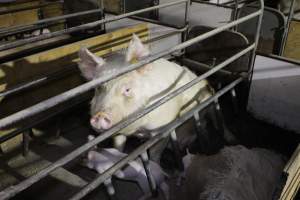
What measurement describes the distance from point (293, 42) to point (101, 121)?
270cm

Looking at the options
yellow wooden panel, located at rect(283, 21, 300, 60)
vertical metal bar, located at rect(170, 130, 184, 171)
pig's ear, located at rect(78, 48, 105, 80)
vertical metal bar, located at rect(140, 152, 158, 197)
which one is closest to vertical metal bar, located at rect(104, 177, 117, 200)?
vertical metal bar, located at rect(140, 152, 158, 197)

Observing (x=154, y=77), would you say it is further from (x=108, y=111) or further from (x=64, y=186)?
(x=64, y=186)

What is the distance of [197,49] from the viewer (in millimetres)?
3391

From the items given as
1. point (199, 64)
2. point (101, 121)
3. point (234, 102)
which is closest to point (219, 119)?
point (234, 102)

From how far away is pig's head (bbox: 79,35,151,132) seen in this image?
223 cm

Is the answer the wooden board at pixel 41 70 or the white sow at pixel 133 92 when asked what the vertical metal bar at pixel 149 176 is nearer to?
the white sow at pixel 133 92

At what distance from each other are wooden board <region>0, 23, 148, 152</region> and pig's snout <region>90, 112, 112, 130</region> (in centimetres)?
89

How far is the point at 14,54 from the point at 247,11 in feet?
8.92

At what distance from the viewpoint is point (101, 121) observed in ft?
7.01

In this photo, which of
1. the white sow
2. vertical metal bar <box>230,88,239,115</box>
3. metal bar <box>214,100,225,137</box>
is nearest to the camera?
the white sow

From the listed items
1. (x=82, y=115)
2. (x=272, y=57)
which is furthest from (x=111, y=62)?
(x=272, y=57)

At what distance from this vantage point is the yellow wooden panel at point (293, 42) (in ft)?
12.1

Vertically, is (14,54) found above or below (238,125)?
above

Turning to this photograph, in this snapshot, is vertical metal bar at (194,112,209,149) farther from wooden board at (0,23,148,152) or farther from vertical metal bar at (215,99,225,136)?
wooden board at (0,23,148,152)
